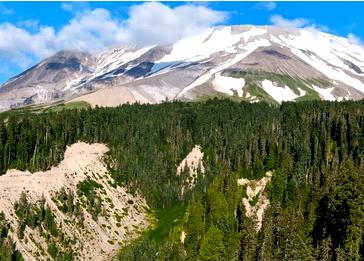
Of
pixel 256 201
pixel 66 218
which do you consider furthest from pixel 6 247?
pixel 256 201

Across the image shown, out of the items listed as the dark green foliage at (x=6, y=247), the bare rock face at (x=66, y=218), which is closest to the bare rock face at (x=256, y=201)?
the bare rock face at (x=66, y=218)

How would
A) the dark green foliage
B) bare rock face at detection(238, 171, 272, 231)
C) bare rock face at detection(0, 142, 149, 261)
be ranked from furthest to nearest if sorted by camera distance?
bare rock face at detection(238, 171, 272, 231) → bare rock face at detection(0, 142, 149, 261) → the dark green foliage

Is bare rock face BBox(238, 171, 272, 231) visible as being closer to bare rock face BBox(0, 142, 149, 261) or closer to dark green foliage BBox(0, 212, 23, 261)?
bare rock face BBox(0, 142, 149, 261)

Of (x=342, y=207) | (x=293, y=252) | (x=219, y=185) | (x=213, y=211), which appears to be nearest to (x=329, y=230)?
(x=342, y=207)

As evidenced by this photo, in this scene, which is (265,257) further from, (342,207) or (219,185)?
(219,185)

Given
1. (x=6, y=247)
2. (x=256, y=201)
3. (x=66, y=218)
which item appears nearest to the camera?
(x=6, y=247)

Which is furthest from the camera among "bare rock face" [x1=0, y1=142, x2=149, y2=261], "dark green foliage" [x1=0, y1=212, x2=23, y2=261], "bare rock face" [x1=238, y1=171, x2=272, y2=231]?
"bare rock face" [x1=238, y1=171, x2=272, y2=231]

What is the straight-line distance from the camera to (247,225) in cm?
15112

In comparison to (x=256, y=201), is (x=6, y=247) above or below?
below

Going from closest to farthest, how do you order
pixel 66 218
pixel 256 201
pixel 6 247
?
pixel 6 247, pixel 66 218, pixel 256 201

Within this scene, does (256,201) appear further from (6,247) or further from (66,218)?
(6,247)

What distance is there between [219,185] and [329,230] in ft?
188

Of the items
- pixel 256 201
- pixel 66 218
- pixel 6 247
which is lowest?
pixel 6 247

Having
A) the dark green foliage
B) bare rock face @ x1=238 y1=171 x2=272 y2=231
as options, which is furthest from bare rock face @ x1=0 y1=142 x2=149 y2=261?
→ bare rock face @ x1=238 y1=171 x2=272 y2=231
